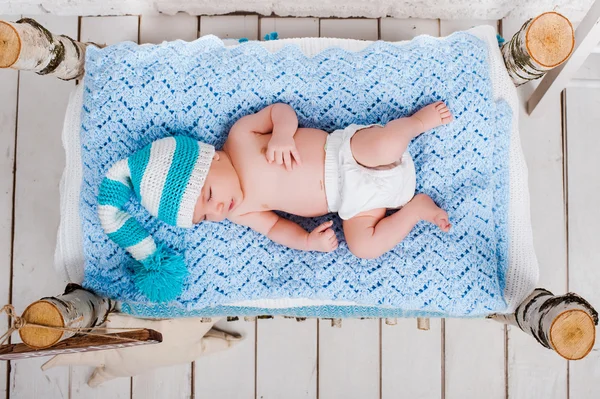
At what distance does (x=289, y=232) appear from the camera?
122 centimetres

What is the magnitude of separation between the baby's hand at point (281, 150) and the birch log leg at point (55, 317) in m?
0.54

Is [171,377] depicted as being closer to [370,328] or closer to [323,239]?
[370,328]

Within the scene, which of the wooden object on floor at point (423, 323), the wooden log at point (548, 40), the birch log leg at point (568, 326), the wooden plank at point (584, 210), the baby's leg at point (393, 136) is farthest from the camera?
the wooden plank at point (584, 210)

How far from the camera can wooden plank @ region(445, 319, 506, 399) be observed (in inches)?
59.3

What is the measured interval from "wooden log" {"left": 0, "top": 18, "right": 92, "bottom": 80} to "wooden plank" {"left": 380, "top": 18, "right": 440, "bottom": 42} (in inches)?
34.2

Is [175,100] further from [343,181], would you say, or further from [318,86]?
[343,181]

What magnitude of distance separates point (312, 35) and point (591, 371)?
1.33 m

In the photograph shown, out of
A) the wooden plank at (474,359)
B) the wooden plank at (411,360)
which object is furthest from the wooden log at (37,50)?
the wooden plank at (474,359)

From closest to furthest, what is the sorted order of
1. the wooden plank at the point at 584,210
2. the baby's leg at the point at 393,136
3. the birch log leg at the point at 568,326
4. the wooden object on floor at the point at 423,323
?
the birch log leg at the point at 568,326 < the baby's leg at the point at 393,136 < the wooden object on floor at the point at 423,323 < the wooden plank at the point at 584,210

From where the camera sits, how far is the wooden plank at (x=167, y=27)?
1.53m

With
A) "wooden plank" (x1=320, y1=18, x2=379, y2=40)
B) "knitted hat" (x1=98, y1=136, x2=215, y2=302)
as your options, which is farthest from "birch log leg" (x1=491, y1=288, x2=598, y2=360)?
"wooden plank" (x1=320, y1=18, x2=379, y2=40)

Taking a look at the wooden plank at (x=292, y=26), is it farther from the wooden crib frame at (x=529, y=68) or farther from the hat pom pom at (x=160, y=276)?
the hat pom pom at (x=160, y=276)

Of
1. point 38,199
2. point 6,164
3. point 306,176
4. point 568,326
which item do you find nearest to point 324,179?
point 306,176

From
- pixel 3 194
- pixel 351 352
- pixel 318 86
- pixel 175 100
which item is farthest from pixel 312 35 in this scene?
pixel 3 194
